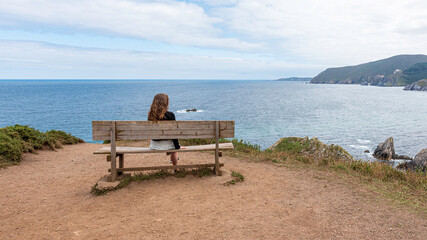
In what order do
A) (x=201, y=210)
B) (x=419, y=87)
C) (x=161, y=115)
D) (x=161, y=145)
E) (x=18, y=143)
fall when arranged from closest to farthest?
(x=201, y=210) < (x=161, y=115) < (x=161, y=145) < (x=18, y=143) < (x=419, y=87)

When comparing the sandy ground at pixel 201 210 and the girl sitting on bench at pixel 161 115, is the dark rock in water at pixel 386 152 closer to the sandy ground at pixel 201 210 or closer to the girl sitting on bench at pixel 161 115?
the sandy ground at pixel 201 210

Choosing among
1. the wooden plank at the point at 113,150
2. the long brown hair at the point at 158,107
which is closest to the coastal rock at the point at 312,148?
the long brown hair at the point at 158,107

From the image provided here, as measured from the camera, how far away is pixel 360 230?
4.29 metres

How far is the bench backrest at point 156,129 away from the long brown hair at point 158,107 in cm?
30

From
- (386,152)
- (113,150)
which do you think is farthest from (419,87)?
(113,150)

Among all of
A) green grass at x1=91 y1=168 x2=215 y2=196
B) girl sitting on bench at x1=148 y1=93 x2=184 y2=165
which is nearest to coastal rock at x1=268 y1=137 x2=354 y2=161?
green grass at x1=91 y1=168 x2=215 y2=196

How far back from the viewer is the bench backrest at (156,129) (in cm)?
569

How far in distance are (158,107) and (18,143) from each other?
680 centimetres

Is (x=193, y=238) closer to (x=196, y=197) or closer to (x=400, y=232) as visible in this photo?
(x=196, y=197)

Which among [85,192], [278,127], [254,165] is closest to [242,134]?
[278,127]

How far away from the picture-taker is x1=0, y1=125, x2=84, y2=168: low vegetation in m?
8.80

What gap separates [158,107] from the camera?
609cm

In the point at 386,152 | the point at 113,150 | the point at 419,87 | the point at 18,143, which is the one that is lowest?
the point at 386,152

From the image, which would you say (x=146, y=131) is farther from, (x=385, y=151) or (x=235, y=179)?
(x=385, y=151)
